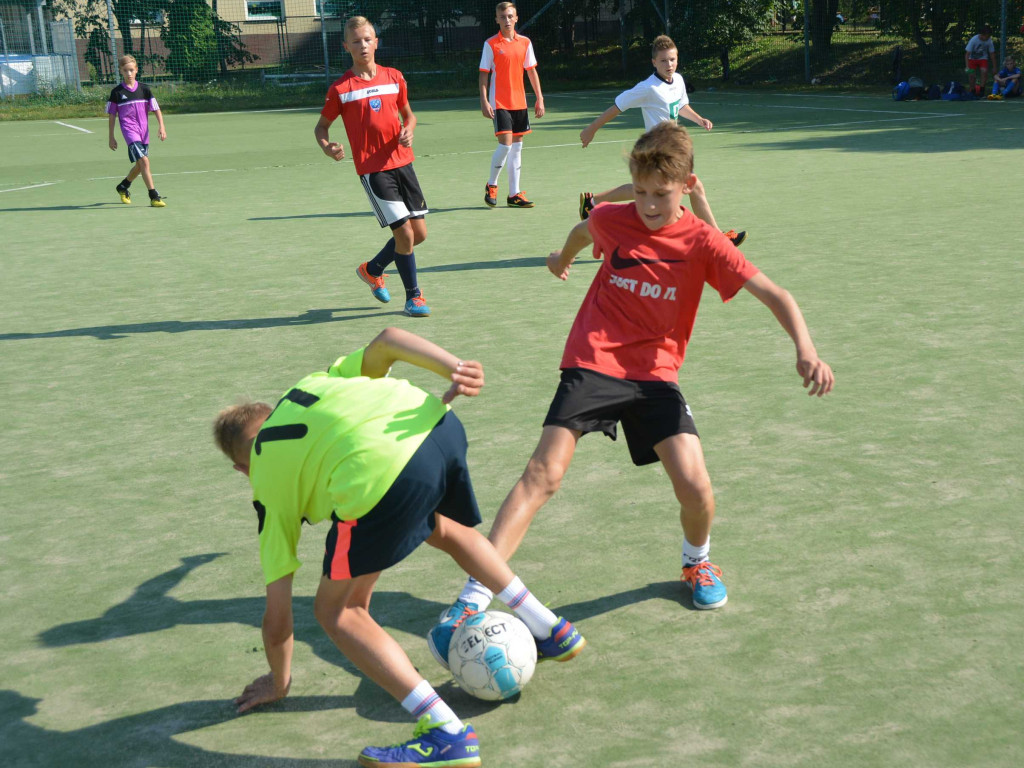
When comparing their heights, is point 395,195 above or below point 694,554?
above

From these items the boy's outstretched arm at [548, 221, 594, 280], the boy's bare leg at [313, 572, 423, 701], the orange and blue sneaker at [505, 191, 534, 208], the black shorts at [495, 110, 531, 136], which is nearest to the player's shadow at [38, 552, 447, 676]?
the boy's bare leg at [313, 572, 423, 701]

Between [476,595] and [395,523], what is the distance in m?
0.76

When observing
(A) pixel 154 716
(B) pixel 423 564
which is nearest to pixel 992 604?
(B) pixel 423 564

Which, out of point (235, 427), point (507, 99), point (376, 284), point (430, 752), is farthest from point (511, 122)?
point (430, 752)

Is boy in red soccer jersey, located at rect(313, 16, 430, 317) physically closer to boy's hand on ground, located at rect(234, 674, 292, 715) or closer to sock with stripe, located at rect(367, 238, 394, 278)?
sock with stripe, located at rect(367, 238, 394, 278)

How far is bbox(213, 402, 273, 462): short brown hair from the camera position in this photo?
3176 millimetres

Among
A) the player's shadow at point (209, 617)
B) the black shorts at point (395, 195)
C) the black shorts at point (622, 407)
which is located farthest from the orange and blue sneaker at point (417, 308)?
the black shorts at point (622, 407)

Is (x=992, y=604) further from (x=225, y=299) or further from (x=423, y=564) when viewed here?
(x=225, y=299)

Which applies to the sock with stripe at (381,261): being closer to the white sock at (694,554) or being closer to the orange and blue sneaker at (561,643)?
the white sock at (694,554)

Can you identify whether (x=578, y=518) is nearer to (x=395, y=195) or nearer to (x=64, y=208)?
(x=395, y=195)

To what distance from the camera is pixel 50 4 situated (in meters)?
42.0

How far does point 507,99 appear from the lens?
44.8 feet

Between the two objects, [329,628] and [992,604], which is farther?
[992,604]

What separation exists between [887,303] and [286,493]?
5.90m
